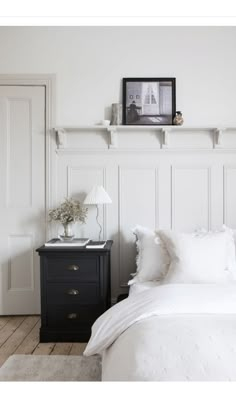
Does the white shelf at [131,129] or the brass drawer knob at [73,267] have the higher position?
the white shelf at [131,129]

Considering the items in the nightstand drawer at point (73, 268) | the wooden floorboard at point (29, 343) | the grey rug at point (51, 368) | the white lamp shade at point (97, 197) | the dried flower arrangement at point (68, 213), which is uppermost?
the white lamp shade at point (97, 197)

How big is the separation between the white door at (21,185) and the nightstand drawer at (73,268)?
0.60 m

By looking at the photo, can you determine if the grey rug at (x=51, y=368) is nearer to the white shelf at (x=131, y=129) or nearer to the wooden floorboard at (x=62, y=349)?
the wooden floorboard at (x=62, y=349)

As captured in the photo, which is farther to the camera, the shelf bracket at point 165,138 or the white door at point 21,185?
the white door at point 21,185

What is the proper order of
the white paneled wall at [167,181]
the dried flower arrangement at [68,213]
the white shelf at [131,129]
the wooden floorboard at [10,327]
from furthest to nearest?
the white paneled wall at [167,181] < the white shelf at [131,129] < the dried flower arrangement at [68,213] < the wooden floorboard at [10,327]

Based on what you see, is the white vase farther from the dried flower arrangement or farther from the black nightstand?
the black nightstand

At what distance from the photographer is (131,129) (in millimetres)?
3039

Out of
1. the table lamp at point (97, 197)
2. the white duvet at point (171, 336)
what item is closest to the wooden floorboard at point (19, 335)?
the white duvet at point (171, 336)

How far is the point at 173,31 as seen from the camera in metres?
3.06

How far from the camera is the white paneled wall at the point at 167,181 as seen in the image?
3080 millimetres

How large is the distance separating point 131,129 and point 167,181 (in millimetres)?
599

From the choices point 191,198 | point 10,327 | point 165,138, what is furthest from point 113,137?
point 10,327

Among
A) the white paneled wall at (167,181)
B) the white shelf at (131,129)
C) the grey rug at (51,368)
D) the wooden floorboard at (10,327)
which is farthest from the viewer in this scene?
the white paneled wall at (167,181)

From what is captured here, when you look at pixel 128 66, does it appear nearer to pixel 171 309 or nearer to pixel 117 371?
pixel 171 309
